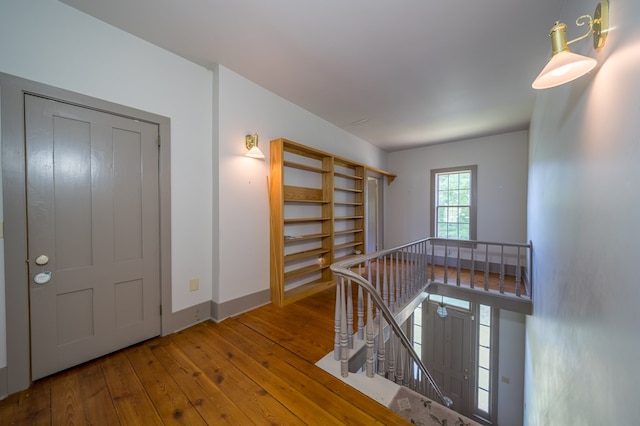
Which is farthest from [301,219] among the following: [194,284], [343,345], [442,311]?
[442,311]

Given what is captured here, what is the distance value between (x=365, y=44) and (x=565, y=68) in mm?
1691

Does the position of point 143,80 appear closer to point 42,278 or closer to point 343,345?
point 42,278

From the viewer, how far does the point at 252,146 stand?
2787 mm

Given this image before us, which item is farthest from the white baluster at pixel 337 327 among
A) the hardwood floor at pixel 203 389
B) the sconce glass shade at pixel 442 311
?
the sconce glass shade at pixel 442 311

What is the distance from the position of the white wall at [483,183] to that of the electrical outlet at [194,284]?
4804mm

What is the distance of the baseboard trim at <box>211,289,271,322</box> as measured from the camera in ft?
8.48

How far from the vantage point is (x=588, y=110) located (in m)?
1.16

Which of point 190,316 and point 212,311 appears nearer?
point 190,316

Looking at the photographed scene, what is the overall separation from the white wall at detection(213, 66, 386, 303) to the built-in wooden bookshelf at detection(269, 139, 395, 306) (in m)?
0.16

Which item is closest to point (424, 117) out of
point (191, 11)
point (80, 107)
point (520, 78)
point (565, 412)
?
point (520, 78)

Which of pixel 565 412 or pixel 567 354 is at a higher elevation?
pixel 567 354

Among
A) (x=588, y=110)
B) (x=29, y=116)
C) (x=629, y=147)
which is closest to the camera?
(x=629, y=147)

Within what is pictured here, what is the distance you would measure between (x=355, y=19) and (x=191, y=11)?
132 cm

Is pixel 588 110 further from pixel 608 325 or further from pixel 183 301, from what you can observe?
pixel 183 301
